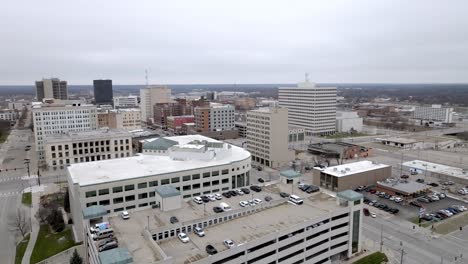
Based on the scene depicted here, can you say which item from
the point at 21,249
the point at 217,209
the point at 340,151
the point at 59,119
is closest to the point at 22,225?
the point at 21,249

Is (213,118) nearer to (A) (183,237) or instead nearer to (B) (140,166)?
(B) (140,166)

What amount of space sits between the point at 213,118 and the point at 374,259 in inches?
4506

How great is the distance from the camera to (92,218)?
43.0 m

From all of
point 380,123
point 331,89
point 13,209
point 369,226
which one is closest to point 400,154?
point 331,89

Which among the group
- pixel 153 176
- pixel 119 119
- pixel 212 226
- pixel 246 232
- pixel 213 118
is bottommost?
Result: pixel 212 226

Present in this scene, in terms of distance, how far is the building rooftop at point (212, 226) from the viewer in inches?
1449

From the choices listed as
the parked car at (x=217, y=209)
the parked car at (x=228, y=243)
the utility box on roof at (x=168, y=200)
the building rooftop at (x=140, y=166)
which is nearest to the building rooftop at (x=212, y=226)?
the parked car at (x=228, y=243)

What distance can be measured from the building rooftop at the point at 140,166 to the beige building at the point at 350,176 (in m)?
19.8

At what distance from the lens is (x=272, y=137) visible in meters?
101

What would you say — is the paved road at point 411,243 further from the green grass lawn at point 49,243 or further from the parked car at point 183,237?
the green grass lawn at point 49,243

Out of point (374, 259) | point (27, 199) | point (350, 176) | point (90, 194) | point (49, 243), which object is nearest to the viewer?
point (374, 259)

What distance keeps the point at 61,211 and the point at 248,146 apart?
6118 cm

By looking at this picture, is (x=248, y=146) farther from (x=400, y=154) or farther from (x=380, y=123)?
(x=380, y=123)

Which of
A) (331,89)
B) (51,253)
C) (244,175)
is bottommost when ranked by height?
(51,253)
